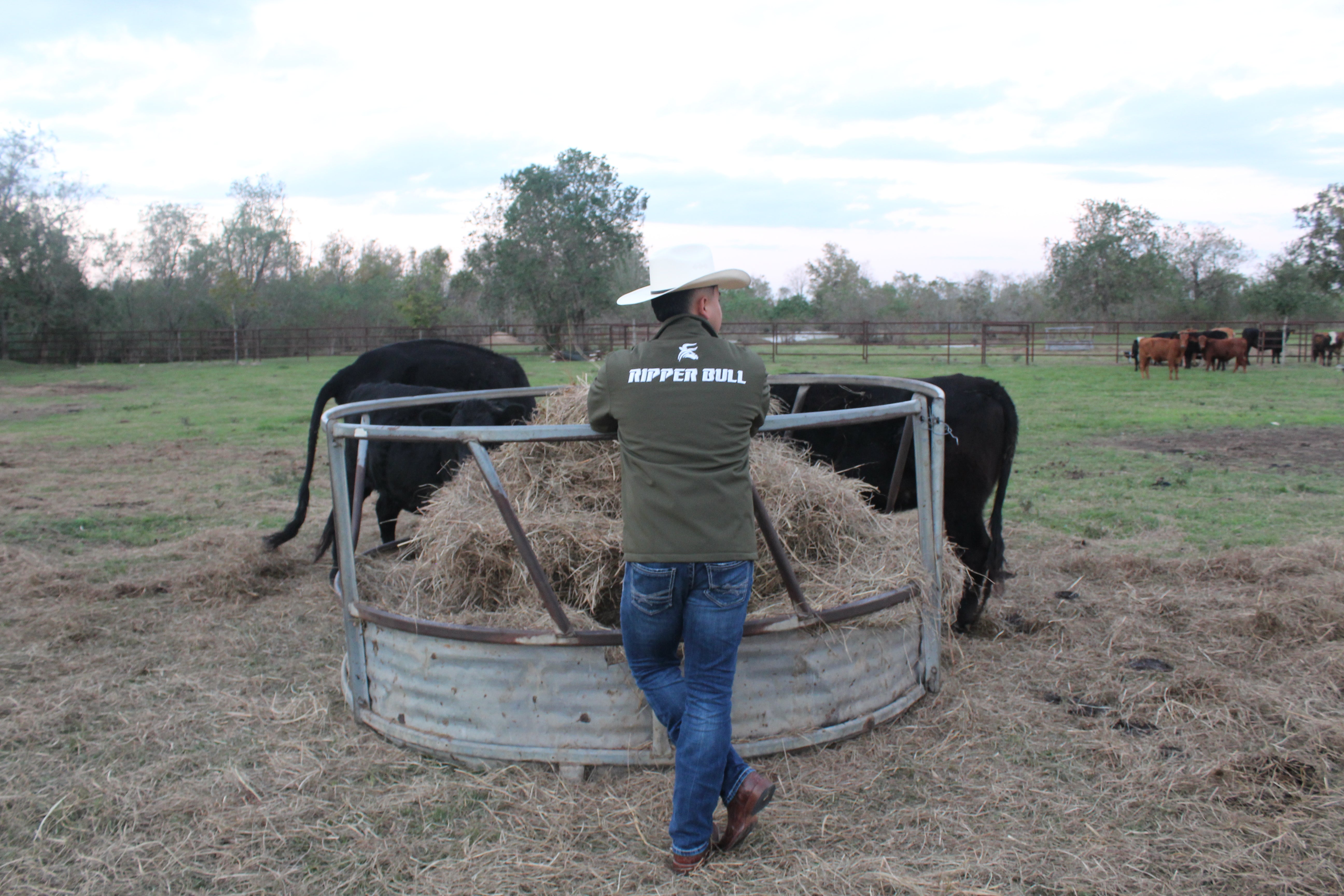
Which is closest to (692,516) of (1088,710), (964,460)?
(1088,710)

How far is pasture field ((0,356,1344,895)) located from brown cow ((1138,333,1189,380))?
1603cm

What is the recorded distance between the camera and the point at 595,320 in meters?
35.2

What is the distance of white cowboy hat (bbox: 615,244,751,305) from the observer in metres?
2.58

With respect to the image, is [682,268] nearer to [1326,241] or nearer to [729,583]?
[729,583]

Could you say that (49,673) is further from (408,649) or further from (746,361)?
(746,361)

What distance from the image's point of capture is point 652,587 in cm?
249

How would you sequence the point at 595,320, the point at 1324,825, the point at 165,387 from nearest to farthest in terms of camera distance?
the point at 1324,825 → the point at 165,387 → the point at 595,320

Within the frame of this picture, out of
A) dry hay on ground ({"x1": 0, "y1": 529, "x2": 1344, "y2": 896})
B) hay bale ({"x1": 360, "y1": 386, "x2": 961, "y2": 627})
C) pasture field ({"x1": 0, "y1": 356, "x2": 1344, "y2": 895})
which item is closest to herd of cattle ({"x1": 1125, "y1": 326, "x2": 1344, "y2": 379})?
pasture field ({"x1": 0, "y1": 356, "x2": 1344, "y2": 895})

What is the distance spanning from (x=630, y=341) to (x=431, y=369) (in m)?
20.4

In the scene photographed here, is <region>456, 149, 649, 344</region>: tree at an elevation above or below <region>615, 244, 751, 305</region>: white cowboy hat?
above

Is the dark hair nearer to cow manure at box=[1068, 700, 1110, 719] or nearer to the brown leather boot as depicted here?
the brown leather boot

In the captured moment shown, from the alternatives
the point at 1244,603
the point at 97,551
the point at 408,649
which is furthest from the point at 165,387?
the point at 1244,603

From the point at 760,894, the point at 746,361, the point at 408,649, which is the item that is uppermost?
the point at 746,361

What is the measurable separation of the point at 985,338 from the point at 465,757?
80.0 feet
